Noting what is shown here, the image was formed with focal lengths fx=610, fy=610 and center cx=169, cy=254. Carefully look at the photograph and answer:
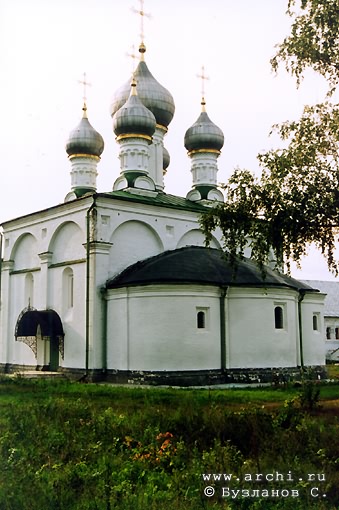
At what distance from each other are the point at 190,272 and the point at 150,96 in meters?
10.7

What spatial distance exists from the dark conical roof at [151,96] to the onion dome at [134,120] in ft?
7.90

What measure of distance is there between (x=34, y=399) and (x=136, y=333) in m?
6.63

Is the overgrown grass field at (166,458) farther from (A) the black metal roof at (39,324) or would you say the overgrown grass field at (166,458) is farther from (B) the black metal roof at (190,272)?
(A) the black metal roof at (39,324)

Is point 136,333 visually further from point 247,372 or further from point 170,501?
point 170,501

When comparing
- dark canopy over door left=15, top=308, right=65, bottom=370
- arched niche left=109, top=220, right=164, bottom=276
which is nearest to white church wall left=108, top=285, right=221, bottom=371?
arched niche left=109, top=220, right=164, bottom=276

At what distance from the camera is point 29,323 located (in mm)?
21656

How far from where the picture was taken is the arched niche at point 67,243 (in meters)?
21.6

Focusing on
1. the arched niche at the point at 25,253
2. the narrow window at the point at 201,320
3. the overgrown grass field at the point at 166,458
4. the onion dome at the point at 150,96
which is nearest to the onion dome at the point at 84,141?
the onion dome at the point at 150,96

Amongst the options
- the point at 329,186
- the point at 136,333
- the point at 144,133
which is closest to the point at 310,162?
the point at 329,186

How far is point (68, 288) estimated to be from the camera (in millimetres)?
22234

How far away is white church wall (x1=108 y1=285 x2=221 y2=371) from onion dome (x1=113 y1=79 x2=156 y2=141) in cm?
778

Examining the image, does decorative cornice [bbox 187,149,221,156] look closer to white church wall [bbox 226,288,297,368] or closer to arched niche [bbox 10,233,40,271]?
arched niche [bbox 10,233,40,271]

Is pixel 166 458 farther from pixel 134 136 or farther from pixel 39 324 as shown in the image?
pixel 134 136

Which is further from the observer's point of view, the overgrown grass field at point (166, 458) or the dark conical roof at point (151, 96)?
the dark conical roof at point (151, 96)
